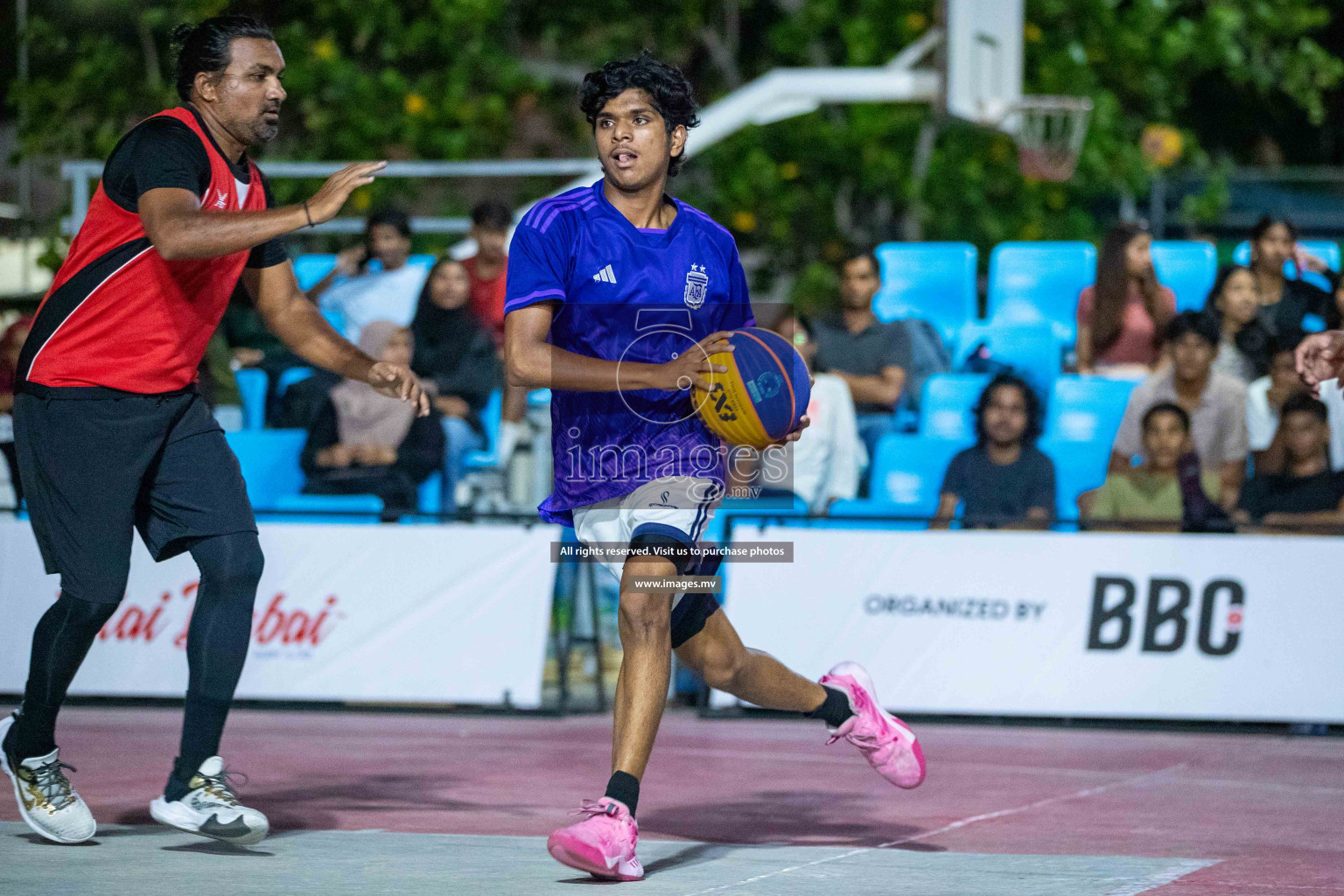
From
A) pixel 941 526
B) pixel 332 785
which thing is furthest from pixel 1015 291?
pixel 332 785

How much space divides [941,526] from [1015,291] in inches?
158

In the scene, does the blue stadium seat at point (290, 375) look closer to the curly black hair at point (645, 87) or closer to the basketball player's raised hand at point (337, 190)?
the curly black hair at point (645, 87)

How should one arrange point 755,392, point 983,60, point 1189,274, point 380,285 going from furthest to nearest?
point 983,60
point 1189,274
point 380,285
point 755,392

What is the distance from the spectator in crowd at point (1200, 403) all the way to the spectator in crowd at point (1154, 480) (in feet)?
0.74

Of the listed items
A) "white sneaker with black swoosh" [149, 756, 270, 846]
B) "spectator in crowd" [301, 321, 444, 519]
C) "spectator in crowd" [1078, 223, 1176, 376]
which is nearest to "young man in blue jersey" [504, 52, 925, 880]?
"white sneaker with black swoosh" [149, 756, 270, 846]

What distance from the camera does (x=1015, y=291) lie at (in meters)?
12.8

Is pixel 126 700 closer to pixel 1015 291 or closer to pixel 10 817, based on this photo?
pixel 10 817

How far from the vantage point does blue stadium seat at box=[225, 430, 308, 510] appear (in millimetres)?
10422

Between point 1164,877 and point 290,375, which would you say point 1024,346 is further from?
point 1164,877

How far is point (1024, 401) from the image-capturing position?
31.5 ft

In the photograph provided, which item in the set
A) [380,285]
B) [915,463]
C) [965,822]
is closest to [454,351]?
[380,285]

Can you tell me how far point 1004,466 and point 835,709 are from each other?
424cm

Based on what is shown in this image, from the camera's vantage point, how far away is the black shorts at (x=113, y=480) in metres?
5.09

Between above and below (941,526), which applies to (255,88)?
above
